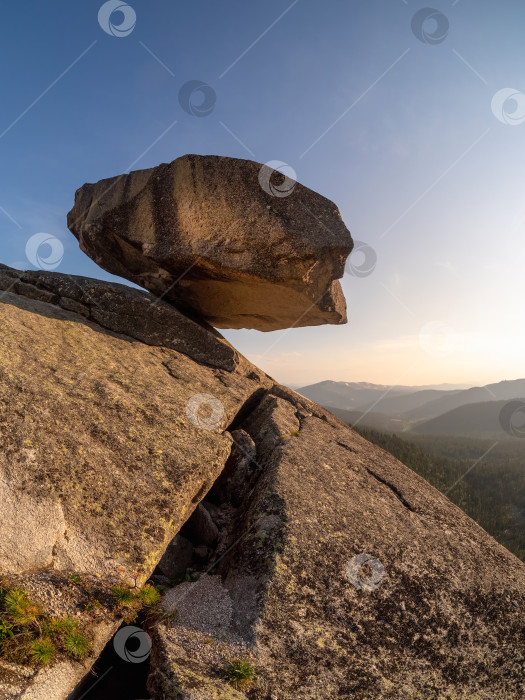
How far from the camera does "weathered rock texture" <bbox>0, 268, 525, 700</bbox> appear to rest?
5.42 meters

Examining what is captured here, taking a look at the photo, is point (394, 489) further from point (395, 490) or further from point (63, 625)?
point (63, 625)

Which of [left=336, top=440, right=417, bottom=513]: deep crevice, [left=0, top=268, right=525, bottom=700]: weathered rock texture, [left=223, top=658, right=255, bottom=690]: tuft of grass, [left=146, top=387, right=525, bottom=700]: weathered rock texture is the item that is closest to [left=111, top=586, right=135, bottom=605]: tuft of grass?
[left=0, top=268, right=525, bottom=700]: weathered rock texture

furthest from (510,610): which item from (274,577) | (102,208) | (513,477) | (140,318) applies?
(513,477)

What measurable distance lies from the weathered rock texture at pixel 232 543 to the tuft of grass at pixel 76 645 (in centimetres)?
13

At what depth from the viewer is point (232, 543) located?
7504 millimetres

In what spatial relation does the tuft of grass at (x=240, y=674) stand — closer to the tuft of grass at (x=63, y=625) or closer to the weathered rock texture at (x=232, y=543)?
the weathered rock texture at (x=232, y=543)

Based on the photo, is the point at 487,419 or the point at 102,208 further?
the point at 487,419

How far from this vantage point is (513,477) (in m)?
37.5

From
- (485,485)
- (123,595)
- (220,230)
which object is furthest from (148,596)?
(485,485)

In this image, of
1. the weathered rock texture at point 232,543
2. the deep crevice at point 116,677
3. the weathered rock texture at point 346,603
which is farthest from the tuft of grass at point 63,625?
the weathered rock texture at point 346,603

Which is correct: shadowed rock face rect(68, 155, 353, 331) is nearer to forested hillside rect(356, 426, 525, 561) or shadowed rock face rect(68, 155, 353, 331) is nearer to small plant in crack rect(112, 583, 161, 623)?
small plant in crack rect(112, 583, 161, 623)

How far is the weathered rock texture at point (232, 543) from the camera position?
Answer: 17.8 ft

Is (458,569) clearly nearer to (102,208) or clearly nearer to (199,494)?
(199,494)

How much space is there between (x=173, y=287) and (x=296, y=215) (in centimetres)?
509
